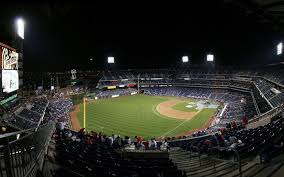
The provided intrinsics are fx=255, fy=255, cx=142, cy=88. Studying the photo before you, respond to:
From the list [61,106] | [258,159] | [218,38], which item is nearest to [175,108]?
[61,106]

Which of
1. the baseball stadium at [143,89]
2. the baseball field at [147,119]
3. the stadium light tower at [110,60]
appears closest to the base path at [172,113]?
the baseball field at [147,119]

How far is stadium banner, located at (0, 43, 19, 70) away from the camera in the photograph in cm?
1811

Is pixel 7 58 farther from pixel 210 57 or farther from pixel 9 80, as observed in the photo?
pixel 210 57

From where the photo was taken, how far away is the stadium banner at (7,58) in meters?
18.1

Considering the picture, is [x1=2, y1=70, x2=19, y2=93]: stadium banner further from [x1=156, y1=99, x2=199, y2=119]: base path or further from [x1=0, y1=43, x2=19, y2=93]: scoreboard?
[x1=156, y1=99, x2=199, y2=119]: base path

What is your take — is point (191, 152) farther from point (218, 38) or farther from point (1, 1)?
point (218, 38)

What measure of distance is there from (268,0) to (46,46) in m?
63.8

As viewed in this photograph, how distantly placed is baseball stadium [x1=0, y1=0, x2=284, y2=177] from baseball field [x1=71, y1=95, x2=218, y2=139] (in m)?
0.16

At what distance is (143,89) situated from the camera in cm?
7344

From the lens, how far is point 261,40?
4853 cm

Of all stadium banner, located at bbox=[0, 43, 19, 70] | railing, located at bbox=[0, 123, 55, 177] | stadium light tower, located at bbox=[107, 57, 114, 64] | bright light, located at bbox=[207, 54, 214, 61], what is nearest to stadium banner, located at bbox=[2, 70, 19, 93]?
stadium banner, located at bbox=[0, 43, 19, 70]

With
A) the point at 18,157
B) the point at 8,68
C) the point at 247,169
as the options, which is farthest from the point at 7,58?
the point at 247,169

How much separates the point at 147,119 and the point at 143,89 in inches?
1408

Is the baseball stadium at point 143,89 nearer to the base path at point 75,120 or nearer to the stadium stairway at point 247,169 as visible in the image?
the stadium stairway at point 247,169
